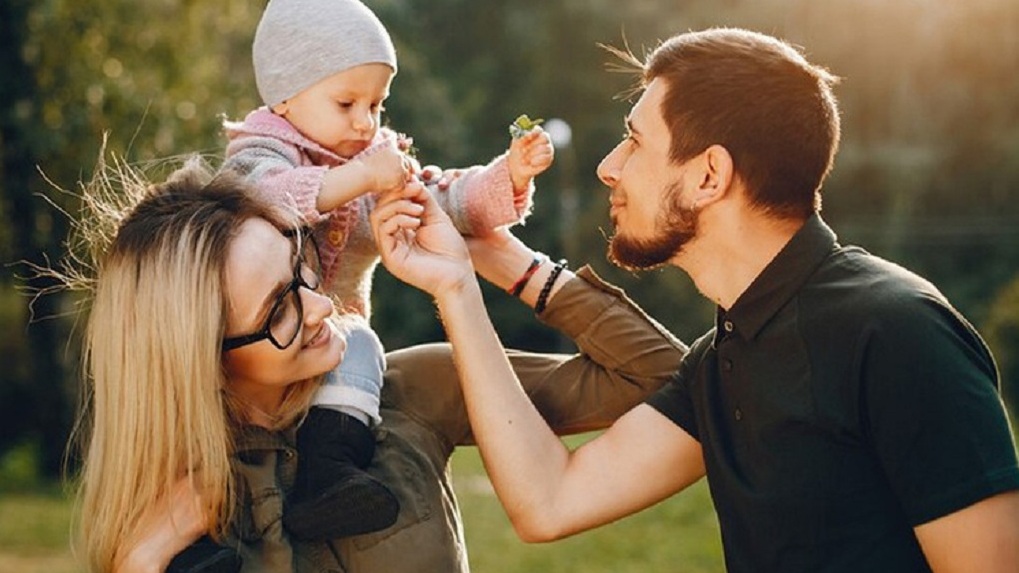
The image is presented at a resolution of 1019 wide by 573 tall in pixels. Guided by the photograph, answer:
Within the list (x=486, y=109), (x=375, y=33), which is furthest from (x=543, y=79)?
(x=375, y=33)

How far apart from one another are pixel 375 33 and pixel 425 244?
1.57 ft

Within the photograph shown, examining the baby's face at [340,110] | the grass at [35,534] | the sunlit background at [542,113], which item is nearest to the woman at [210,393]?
the baby's face at [340,110]

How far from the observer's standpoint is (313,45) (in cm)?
303

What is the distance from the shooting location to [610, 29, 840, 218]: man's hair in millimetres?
2846

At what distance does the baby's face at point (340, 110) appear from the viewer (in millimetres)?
3016

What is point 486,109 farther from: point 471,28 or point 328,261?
point 328,261

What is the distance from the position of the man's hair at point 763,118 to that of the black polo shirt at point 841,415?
9cm

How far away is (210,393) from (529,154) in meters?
0.85

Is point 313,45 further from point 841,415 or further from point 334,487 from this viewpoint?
point 841,415

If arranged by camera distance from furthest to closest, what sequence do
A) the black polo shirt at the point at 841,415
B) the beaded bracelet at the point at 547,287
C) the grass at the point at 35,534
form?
the grass at the point at 35,534
the beaded bracelet at the point at 547,287
the black polo shirt at the point at 841,415

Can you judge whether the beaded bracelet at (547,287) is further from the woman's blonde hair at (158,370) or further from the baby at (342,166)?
the woman's blonde hair at (158,370)

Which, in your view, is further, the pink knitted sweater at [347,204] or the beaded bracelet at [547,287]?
the beaded bracelet at [547,287]

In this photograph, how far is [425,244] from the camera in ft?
9.51

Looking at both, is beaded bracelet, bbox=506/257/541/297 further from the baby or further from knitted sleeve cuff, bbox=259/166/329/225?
knitted sleeve cuff, bbox=259/166/329/225
